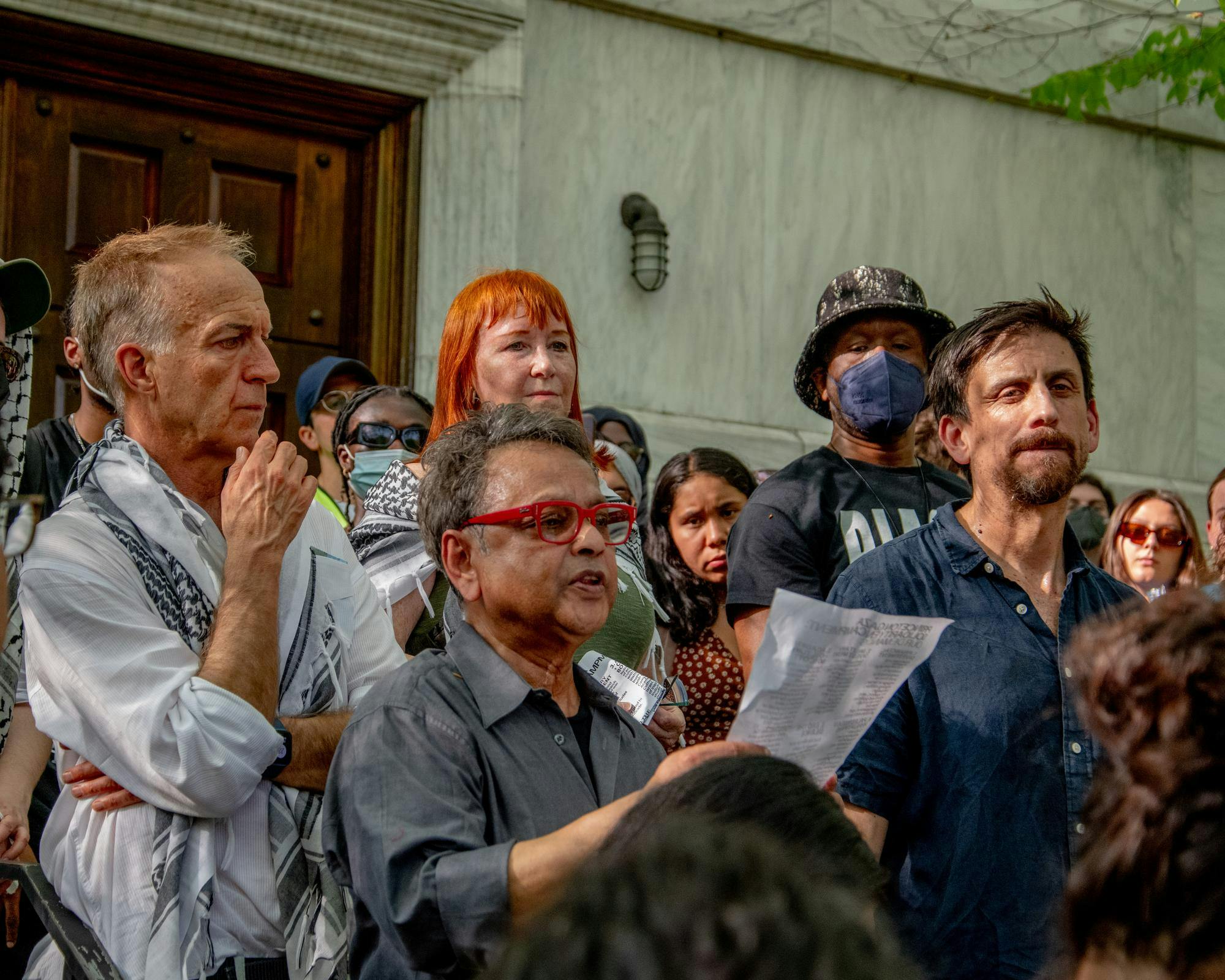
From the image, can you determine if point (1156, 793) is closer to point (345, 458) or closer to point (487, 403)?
point (487, 403)

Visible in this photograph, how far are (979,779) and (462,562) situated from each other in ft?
3.74

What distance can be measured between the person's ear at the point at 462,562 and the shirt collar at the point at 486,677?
0.22 ft

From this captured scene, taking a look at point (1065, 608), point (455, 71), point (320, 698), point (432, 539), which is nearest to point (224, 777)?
point (320, 698)

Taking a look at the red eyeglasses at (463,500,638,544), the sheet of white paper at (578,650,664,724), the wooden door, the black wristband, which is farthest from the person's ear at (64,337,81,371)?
the wooden door

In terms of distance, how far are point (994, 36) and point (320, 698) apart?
6693mm

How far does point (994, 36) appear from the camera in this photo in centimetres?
866

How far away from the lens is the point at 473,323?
4.12 meters

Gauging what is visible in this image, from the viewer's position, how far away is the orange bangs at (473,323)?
409cm

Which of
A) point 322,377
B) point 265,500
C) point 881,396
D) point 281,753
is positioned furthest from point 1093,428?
point 322,377

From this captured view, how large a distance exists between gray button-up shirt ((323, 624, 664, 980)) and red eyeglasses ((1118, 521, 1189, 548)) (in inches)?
158

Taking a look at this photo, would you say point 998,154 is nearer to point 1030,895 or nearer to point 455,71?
point 455,71

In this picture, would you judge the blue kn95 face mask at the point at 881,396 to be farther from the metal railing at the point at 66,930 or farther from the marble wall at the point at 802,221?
the marble wall at the point at 802,221

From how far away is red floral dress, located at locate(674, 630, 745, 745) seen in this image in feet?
16.6

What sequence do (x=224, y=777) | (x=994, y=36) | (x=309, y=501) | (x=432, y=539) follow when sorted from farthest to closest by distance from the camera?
(x=994, y=36), (x=309, y=501), (x=432, y=539), (x=224, y=777)
